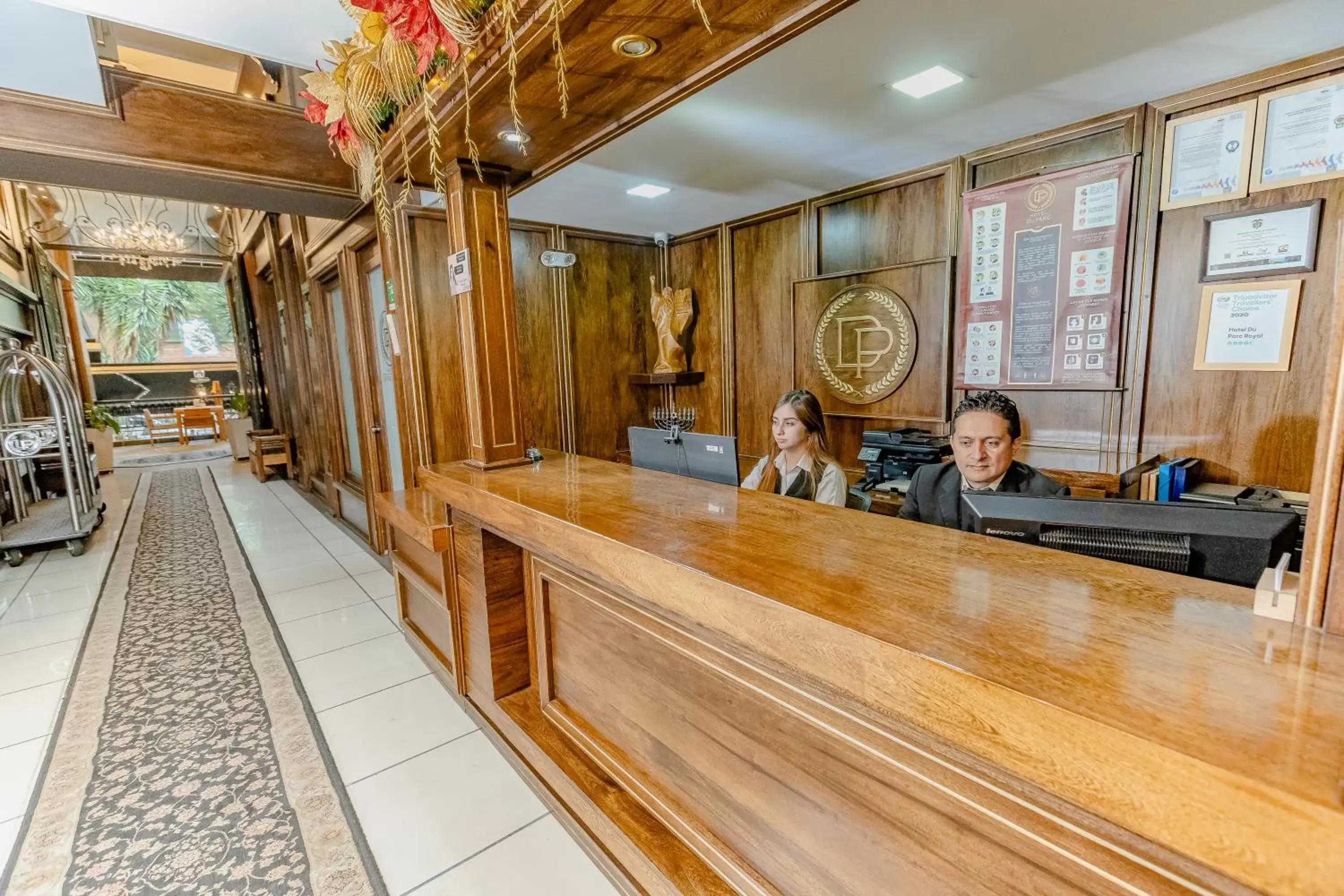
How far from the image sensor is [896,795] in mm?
889

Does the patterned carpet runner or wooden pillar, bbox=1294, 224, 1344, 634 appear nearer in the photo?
wooden pillar, bbox=1294, 224, 1344, 634

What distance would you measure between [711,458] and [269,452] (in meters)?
7.38

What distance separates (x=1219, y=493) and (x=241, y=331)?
1144 cm

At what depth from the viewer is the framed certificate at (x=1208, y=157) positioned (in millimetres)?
2336

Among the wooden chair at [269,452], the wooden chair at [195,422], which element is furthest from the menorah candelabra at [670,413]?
the wooden chair at [195,422]

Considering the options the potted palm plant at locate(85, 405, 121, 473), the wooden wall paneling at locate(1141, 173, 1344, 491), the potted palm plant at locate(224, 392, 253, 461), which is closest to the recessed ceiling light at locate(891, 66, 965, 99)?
the wooden wall paneling at locate(1141, 173, 1344, 491)

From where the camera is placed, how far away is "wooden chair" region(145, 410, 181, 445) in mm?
11578

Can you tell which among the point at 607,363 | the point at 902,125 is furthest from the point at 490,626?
the point at 607,363

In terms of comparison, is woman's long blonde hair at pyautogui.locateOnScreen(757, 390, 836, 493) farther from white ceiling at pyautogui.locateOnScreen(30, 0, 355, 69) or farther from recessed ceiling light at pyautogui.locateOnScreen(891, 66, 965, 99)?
white ceiling at pyautogui.locateOnScreen(30, 0, 355, 69)

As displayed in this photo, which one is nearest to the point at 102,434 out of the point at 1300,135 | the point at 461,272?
the point at 461,272

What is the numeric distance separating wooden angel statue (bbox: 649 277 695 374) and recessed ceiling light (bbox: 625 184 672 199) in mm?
1164

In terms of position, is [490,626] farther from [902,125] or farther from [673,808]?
[902,125]

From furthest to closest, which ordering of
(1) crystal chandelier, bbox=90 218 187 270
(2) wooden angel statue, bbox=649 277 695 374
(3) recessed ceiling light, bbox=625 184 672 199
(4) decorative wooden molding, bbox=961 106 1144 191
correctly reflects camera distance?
(1) crystal chandelier, bbox=90 218 187 270
(2) wooden angel statue, bbox=649 277 695 374
(3) recessed ceiling light, bbox=625 184 672 199
(4) decorative wooden molding, bbox=961 106 1144 191

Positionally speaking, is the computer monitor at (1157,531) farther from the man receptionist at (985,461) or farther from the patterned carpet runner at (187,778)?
the patterned carpet runner at (187,778)
